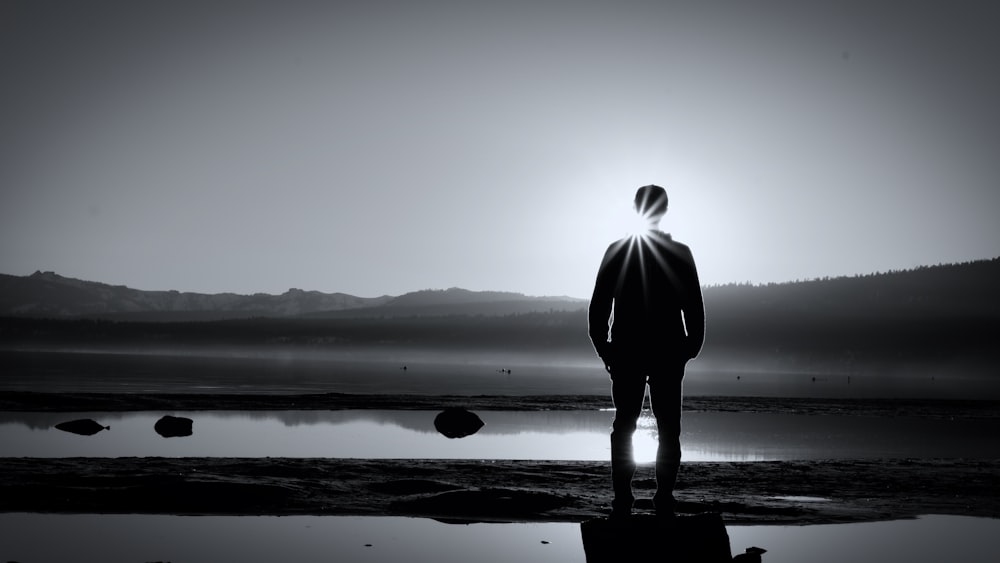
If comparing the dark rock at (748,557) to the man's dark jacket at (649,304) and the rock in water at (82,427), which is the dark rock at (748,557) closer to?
the man's dark jacket at (649,304)

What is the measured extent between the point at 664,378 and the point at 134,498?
7.36 metres

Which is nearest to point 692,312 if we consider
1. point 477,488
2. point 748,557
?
point 748,557

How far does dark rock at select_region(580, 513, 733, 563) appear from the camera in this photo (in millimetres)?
7512

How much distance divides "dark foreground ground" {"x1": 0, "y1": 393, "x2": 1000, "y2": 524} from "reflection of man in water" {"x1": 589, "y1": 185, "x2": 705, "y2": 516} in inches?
114

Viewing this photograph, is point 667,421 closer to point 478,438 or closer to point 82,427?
point 478,438

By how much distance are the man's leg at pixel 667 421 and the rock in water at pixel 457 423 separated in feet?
73.8

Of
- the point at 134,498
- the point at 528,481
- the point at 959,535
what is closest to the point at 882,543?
the point at 959,535

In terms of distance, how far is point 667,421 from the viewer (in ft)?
29.7

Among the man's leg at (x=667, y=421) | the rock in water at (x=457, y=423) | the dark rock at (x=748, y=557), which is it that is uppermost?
the man's leg at (x=667, y=421)

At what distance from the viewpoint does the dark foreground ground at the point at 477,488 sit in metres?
11.8

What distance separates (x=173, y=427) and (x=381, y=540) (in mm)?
20404

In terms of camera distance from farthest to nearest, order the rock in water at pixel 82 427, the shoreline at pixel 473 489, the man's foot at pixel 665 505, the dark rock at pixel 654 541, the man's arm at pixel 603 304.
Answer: the rock in water at pixel 82 427 < the shoreline at pixel 473 489 < the man's arm at pixel 603 304 < the man's foot at pixel 665 505 < the dark rock at pixel 654 541

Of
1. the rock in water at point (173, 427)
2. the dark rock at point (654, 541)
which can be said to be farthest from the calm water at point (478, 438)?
the dark rock at point (654, 541)

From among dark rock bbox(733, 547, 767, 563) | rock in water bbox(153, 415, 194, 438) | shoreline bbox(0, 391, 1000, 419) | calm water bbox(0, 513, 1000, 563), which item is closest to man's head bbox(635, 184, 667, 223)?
dark rock bbox(733, 547, 767, 563)
